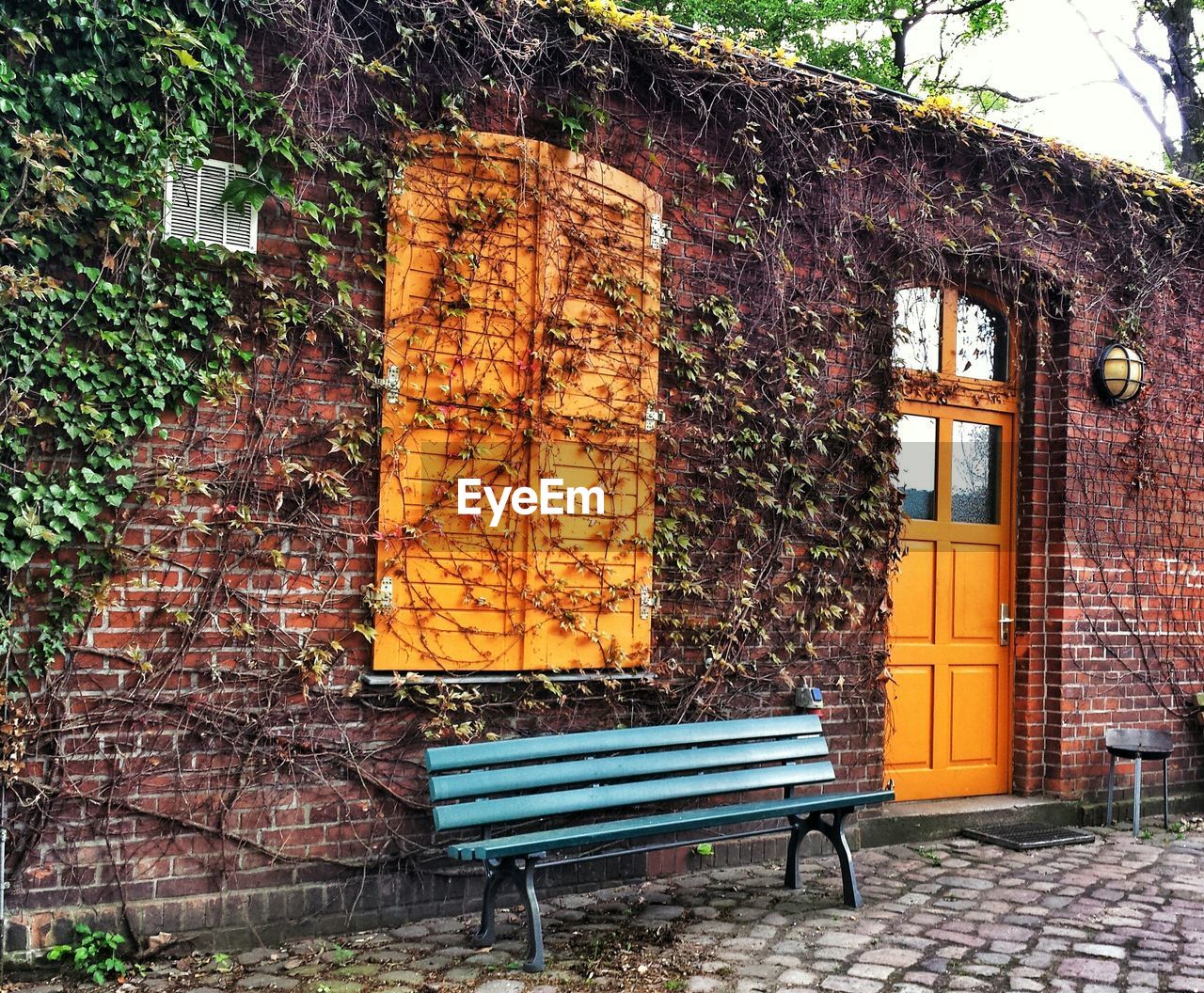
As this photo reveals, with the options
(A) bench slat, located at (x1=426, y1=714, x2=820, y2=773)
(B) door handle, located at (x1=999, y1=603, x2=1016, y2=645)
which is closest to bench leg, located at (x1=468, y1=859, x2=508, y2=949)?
(A) bench slat, located at (x1=426, y1=714, x2=820, y2=773)

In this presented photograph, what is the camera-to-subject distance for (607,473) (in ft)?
18.0

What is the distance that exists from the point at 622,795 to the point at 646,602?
42.0 inches

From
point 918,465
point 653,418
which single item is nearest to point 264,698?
point 653,418

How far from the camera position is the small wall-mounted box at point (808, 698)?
599 centimetres

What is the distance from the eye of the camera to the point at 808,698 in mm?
5992

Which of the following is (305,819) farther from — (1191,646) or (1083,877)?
(1191,646)

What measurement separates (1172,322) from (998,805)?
11.7ft

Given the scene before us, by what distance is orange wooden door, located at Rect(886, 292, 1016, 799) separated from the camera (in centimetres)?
680

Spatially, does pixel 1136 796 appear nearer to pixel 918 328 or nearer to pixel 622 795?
pixel 918 328

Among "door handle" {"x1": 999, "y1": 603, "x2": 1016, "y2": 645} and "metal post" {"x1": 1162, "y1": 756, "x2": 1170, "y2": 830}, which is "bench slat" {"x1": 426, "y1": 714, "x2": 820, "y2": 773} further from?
"metal post" {"x1": 1162, "y1": 756, "x2": 1170, "y2": 830}

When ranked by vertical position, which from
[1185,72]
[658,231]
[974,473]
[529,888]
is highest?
[1185,72]

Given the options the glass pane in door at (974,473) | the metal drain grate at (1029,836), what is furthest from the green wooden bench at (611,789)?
the glass pane in door at (974,473)

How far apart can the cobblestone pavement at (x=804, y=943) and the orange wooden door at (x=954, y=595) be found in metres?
1.14

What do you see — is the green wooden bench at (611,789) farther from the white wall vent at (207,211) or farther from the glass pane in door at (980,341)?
the glass pane in door at (980,341)
